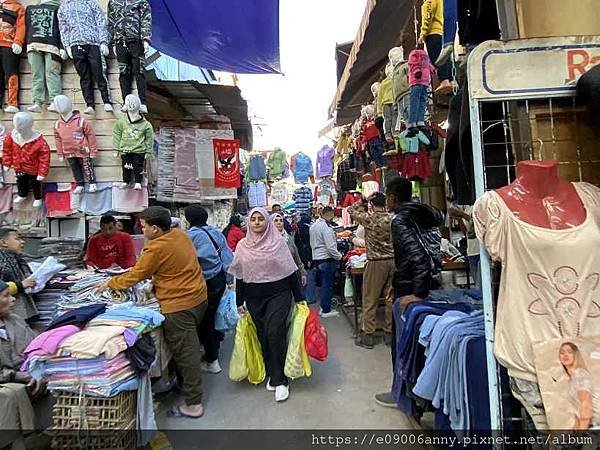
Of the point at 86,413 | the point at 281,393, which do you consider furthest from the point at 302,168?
the point at 86,413

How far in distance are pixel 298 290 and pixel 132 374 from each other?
1697 millimetres

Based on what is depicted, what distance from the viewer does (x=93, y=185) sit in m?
4.38

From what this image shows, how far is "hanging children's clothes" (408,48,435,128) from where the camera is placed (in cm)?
411

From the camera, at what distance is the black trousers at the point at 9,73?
174 inches

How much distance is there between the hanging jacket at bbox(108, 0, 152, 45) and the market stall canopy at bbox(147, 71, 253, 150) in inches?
42.0

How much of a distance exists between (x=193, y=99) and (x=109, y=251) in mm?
3210

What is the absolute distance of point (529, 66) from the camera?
69.6 inches

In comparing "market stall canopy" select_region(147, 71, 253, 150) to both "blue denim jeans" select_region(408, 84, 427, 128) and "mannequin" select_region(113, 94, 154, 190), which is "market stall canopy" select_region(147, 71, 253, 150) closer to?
"mannequin" select_region(113, 94, 154, 190)

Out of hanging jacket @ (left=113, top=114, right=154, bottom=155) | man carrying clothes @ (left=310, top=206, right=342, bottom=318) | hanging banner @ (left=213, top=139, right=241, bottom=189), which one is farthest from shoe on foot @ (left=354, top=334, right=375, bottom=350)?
hanging jacket @ (left=113, top=114, right=154, bottom=155)

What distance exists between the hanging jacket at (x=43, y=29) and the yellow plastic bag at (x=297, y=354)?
12.4 feet

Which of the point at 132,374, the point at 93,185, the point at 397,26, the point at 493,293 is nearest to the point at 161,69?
the point at 93,185

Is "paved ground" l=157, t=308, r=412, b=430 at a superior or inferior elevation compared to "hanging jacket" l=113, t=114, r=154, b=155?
inferior

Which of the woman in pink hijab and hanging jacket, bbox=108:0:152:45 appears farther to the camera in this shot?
hanging jacket, bbox=108:0:152:45

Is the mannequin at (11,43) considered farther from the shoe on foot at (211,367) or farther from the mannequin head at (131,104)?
the shoe on foot at (211,367)
